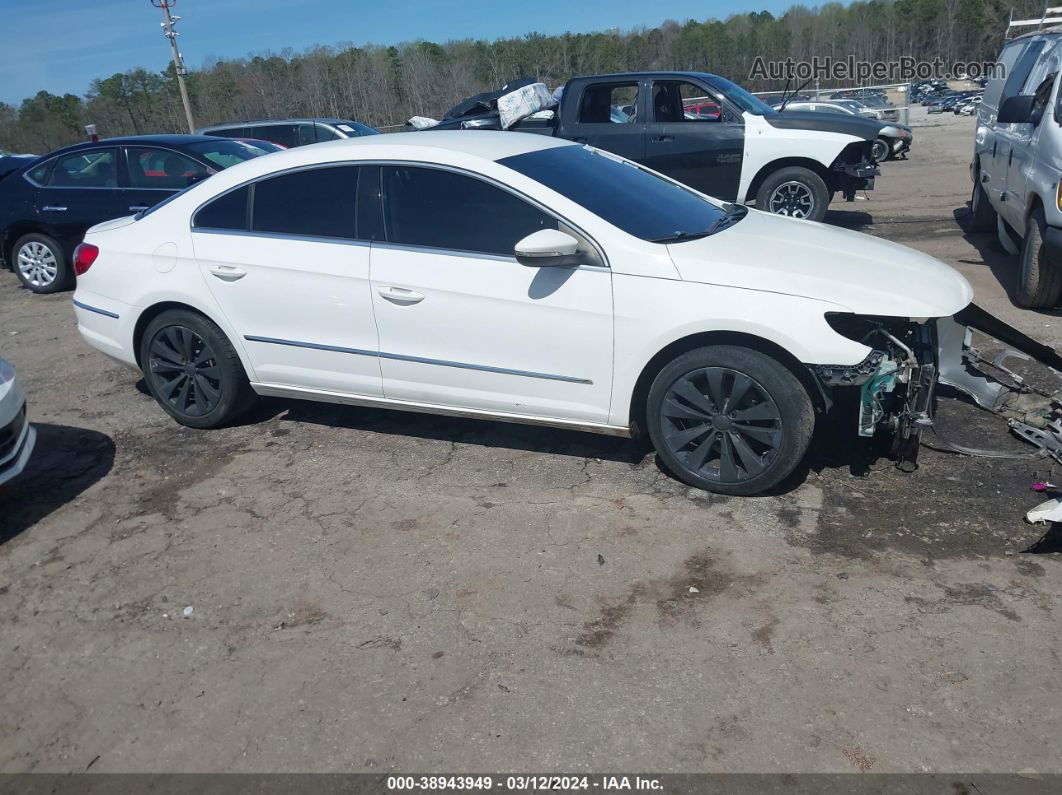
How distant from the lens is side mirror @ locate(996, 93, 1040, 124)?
686 cm

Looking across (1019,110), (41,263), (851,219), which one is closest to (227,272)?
(1019,110)

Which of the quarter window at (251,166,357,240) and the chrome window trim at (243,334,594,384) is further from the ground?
the quarter window at (251,166,357,240)

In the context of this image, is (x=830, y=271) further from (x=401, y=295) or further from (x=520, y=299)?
(x=401, y=295)

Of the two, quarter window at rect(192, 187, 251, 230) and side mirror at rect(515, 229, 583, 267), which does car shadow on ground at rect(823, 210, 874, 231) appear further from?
quarter window at rect(192, 187, 251, 230)

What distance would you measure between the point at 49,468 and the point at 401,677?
10.5ft

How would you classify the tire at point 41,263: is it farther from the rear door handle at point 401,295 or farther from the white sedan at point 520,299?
the rear door handle at point 401,295

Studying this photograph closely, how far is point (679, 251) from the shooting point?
4160 mm

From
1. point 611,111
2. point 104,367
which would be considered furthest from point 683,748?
point 611,111

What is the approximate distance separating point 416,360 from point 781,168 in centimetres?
685

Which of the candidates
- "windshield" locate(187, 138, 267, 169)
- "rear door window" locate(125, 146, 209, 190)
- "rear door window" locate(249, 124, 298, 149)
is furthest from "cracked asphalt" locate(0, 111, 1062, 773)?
"rear door window" locate(249, 124, 298, 149)

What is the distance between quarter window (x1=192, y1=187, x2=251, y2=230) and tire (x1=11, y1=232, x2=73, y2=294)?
19.6 ft

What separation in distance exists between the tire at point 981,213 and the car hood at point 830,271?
19.9 feet

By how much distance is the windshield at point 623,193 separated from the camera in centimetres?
440

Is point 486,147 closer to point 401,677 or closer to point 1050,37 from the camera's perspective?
point 401,677
